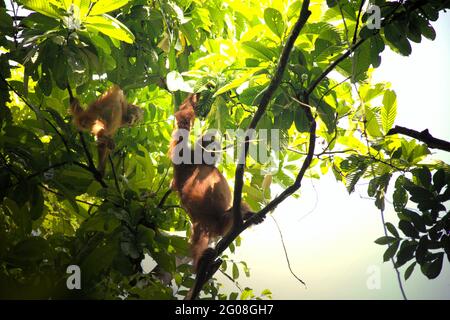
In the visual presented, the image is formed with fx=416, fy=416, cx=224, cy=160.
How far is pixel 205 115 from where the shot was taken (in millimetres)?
2387

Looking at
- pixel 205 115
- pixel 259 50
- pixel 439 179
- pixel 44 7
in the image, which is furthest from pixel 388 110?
pixel 44 7

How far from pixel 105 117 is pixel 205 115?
633 mm

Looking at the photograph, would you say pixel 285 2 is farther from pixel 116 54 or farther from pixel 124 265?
pixel 124 265

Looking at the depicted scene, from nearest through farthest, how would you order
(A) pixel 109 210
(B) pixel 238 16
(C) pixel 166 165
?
(A) pixel 109 210 < (B) pixel 238 16 < (C) pixel 166 165

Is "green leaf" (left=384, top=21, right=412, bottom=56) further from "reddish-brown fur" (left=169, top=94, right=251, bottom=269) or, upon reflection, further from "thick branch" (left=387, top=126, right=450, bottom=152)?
"reddish-brown fur" (left=169, top=94, right=251, bottom=269)

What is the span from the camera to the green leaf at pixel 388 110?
6.31ft

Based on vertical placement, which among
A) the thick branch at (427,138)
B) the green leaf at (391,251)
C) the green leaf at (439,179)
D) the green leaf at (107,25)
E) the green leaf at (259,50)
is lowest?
the green leaf at (391,251)

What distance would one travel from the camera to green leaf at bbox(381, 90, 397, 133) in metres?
1.92

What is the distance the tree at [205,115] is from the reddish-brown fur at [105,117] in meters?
0.09

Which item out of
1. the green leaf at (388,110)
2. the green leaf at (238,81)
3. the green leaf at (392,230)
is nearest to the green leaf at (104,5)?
the green leaf at (238,81)

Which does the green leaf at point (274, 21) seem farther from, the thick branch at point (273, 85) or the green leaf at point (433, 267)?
the green leaf at point (433, 267)

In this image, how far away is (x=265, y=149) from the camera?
6.51 feet
